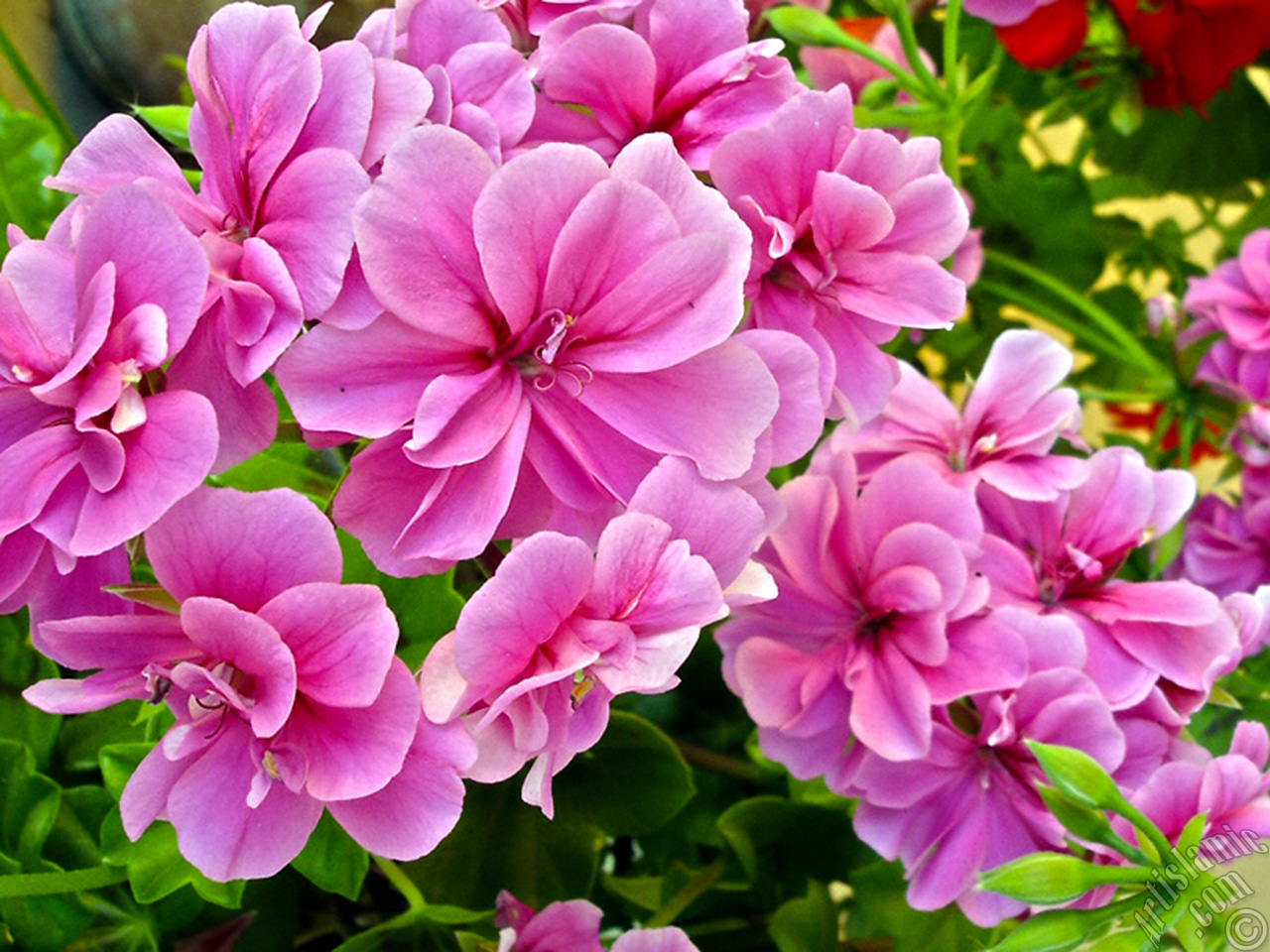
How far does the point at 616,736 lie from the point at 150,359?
22cm

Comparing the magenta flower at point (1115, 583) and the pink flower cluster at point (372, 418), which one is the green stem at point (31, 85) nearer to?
the pink flower cluster at point (372, 418)

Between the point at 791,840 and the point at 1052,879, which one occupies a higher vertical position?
the point at 1052,879

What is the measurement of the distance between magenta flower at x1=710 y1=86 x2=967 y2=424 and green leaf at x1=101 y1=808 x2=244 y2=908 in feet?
0.65

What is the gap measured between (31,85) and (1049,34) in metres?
0.39

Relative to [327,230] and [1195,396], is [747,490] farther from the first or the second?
[1195,396]

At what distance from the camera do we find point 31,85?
0.44m

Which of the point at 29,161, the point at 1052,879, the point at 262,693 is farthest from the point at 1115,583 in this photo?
the point at 29,161

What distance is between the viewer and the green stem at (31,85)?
421 millimetres

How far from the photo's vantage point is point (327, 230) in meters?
0.24

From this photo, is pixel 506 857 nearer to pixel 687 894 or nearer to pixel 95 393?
pixel 687 894

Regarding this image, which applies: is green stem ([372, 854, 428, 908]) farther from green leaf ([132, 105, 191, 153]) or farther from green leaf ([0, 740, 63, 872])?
green leaf ([132, 105, 191, 153])

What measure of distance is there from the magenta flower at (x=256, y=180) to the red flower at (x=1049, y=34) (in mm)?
334

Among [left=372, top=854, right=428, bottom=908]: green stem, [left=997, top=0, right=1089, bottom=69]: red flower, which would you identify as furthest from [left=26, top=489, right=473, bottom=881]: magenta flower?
[left=997, top=0, right=1089, bottom=69]: red flower

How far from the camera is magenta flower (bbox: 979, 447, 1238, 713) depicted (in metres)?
0.36
